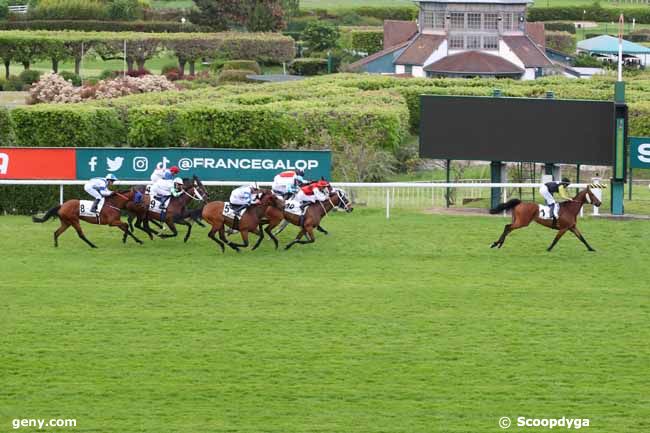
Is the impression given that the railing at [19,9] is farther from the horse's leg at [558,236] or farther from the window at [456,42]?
the horse's leg at [558,236]

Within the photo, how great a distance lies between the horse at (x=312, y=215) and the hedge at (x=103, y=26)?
54533 millimetres

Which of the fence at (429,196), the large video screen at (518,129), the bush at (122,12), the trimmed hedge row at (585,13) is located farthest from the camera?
the trimmed hedge row at (585,13)

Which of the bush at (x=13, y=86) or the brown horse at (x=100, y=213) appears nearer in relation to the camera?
the brown horse at (x=100, y=213)

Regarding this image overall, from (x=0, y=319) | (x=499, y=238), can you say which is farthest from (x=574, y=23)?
(x=0, y=319)

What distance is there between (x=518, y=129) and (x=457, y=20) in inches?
1564

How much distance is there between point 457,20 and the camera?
62.6 metres

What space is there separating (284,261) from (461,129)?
5.44m

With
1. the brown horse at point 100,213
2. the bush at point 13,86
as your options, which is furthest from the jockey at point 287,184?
the bush at point 13,86

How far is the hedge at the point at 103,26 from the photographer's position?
240ft

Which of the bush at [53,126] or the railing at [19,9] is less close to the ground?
the railing at [19,9]

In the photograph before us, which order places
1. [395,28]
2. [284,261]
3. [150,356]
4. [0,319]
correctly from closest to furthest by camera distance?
[150,356] → [0,319] → [284,261] → [395,28]

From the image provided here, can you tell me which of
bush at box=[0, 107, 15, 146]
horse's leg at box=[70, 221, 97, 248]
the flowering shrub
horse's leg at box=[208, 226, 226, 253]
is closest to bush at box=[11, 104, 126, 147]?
bush at box=[0, 107, 15, 146]

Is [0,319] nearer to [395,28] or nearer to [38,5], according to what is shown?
[395,28]

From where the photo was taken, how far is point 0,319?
16.1 m
